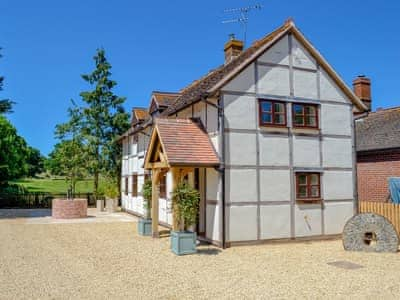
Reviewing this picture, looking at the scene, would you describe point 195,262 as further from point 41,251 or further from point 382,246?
point 382,246

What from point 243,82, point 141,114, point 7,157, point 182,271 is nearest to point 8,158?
point 7,157

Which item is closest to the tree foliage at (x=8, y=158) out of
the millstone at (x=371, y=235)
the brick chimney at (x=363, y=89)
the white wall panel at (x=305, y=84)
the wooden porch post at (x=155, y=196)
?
the wooden porch post at (x=155, y=196)

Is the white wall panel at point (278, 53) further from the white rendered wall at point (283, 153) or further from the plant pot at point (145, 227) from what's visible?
the plant pot at point (145, 227)

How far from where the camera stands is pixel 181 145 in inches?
459

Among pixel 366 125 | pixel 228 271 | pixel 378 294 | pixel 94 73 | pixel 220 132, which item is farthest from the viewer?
pixel 94 73

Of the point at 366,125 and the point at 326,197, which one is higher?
the point at 366,125

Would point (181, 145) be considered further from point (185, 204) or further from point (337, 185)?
point (337, 185)

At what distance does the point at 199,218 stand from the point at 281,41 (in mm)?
7131

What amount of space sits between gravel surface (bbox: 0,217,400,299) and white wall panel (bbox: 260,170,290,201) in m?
1.61

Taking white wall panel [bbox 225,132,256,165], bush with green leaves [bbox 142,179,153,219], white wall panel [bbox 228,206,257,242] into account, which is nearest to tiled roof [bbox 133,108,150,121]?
bush with green leaves [bbox 142,179,153,219]

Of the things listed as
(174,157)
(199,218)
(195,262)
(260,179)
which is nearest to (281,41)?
(260,179)

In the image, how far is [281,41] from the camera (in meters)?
12.8

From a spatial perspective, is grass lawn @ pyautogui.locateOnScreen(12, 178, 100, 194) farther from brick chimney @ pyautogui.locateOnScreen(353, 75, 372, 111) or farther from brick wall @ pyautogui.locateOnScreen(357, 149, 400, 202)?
brick chimney @ pyautogui.locateOnScreen(353, 75, 372, 111)

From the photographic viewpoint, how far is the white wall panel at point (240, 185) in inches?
457
